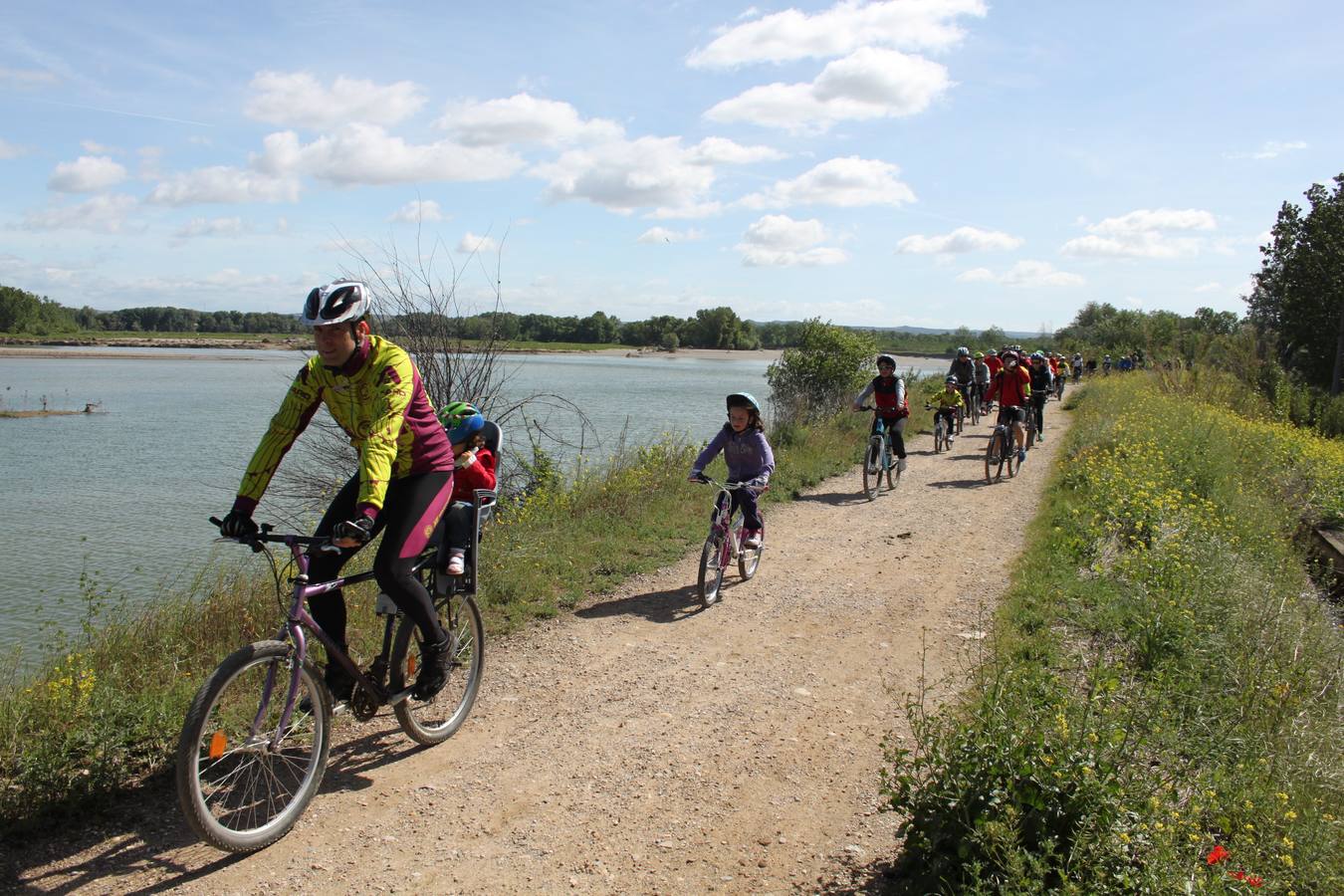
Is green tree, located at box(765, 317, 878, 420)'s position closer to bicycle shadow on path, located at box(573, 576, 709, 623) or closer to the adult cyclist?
bicycle shadow on path, located at box(573, 576, 709, 623)

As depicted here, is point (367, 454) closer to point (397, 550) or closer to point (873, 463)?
point (397, 550)

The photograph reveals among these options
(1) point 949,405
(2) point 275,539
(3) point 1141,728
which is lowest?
(3) point 1141,728

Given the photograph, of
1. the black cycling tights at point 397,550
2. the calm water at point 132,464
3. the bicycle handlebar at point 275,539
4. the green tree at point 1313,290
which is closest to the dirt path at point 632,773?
the black cycling tights at point 397,550

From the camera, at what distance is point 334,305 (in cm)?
390

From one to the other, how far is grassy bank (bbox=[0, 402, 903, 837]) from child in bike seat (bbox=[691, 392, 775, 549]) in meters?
1.08

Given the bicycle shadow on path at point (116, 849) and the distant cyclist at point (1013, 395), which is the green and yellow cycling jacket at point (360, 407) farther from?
the distant cyclist at point (1013, 395)

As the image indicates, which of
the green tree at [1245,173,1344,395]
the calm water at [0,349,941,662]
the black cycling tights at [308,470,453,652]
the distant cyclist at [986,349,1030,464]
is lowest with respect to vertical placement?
the calm water at [0,349,941,662]

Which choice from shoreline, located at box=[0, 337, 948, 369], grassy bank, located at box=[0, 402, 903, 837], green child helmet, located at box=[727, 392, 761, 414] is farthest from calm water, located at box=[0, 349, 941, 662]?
shoreline, located at box=[0, 337, 948, 369]

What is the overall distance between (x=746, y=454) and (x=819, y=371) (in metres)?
16.8

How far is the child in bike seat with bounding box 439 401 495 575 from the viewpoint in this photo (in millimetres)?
4863

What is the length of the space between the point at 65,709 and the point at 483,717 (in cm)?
202

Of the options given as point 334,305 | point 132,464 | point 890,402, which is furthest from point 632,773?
point 132,464

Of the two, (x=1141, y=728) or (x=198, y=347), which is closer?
(x=1141, y=728)

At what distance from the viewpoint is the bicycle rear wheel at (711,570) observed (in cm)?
770
